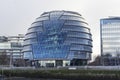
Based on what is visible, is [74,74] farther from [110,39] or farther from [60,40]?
[110,39]

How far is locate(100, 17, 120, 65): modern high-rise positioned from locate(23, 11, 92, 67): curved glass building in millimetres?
9693

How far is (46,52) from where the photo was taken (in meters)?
161

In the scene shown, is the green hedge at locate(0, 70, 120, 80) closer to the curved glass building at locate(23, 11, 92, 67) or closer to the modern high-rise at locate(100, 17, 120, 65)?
the curved glass building at locate(23, 11, 92, 67)

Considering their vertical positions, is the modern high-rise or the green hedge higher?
the modern high-rise

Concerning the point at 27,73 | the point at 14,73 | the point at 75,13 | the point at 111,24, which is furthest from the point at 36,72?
the point at 111,24

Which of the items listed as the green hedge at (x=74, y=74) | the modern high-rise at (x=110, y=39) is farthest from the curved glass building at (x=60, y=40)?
the green hedge at (x=74, y=74)

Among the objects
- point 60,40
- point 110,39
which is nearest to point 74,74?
point 60,40

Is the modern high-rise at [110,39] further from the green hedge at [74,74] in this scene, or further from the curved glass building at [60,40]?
the green hedge at [74,74]

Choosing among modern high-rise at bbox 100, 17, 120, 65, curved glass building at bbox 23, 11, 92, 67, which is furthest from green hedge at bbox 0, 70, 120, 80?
modern high-rise at bbox 100, 17, 120, 65

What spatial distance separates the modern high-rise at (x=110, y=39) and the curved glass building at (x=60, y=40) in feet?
31.8

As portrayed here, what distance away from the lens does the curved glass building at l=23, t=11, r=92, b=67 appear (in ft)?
521

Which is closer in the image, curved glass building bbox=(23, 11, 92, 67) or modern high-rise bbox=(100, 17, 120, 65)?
curved glass building bbox=(23, 11, 92, 67)

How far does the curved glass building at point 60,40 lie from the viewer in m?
159

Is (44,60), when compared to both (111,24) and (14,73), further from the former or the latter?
(14,73)
